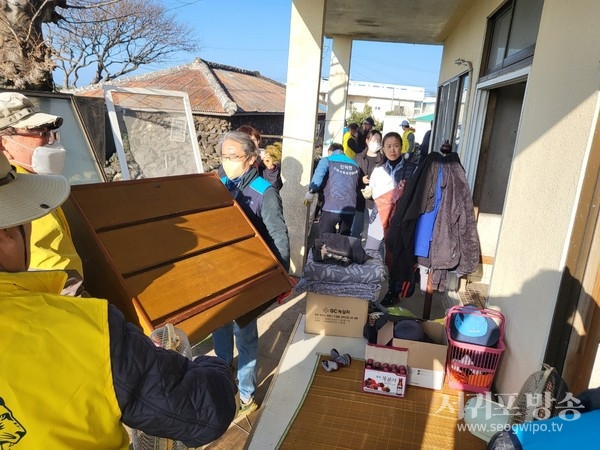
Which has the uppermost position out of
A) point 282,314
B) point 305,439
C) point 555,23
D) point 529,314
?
point 555,23

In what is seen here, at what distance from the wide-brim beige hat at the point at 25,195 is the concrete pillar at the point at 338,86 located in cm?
961

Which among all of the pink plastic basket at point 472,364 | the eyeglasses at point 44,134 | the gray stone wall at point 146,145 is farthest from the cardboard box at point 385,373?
the gray stone wall at point 146,145

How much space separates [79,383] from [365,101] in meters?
51.1

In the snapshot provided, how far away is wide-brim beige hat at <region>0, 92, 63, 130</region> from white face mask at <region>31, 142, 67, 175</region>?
13 centimetres

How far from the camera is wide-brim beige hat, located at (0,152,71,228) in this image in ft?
3.20

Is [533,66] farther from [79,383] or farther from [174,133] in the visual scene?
[174,133]

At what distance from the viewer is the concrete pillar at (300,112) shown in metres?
4.66

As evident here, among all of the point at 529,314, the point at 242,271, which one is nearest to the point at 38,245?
the point at 242,271

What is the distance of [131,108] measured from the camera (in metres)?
4.15

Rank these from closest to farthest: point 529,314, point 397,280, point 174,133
Answer: point 529,314 < point 397,280 < point 174,133

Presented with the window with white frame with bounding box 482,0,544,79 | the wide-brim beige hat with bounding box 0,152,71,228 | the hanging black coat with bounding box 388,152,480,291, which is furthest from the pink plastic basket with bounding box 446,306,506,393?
the wide-brim beige hat with bounding box 0,152,71,228

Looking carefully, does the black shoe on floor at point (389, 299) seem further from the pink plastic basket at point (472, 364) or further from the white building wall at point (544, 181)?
the pink plastic basket at point (472, 364)

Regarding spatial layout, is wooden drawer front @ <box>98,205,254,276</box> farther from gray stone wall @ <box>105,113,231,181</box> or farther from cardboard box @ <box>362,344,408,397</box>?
gray stone wall @ <box>105,113,231,181</box>

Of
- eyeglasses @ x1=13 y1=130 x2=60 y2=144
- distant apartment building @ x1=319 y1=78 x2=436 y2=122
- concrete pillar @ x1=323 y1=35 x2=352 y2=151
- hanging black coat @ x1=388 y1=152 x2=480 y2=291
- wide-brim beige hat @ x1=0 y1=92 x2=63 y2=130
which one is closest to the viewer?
wide-brim beige hat @ x1=0 y1=92 x2=63 y2=130
